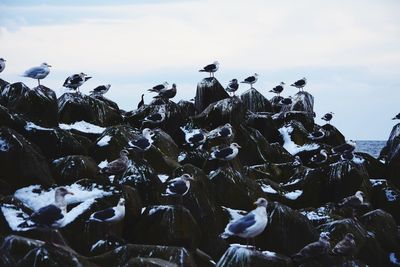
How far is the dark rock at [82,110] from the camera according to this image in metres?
21.8

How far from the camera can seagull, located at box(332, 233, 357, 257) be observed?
1536cm

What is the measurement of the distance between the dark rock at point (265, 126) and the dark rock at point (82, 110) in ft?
15.6

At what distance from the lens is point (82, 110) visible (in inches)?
865

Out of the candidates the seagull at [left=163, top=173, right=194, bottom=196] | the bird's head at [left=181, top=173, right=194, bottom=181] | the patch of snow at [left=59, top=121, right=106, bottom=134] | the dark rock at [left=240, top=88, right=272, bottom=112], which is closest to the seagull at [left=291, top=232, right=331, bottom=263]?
the seagull at [left=163, top=173, right=194, bottom=196]

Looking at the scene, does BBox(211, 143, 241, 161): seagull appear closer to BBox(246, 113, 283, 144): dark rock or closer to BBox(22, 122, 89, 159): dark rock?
BBox(22, 122, 89, 159): dark rock

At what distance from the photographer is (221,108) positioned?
75.4 ft

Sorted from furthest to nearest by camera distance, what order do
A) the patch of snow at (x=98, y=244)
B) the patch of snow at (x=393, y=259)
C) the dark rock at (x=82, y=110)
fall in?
the dark rock at (x=82, y=110)
the patch of snow at (x=393, y=259)
the patch of snow at (x=98, y=244)

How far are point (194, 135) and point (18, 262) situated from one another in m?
10.8

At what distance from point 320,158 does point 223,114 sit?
132 inches

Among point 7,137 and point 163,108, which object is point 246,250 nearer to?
point 7,137

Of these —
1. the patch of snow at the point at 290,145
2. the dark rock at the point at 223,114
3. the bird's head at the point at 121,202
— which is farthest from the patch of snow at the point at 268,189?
the patch of snow at the point at 290,145

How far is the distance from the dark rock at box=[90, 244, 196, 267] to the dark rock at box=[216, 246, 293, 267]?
73 cm

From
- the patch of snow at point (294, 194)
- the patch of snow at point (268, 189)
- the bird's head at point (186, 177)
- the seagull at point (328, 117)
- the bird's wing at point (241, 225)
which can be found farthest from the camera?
the seagull at point (328, 117)

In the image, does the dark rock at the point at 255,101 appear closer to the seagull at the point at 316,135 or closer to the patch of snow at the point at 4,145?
the seagull at the point at 316,135
